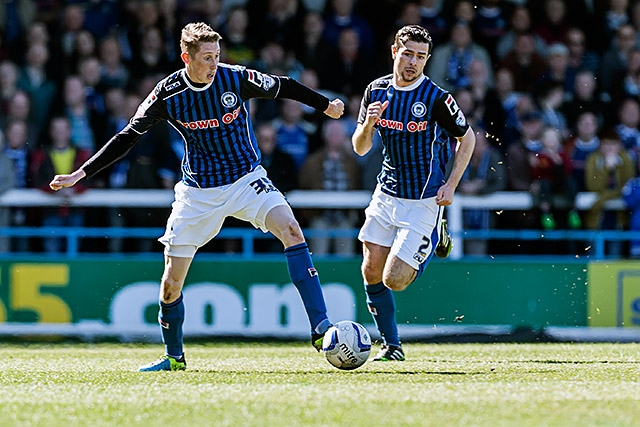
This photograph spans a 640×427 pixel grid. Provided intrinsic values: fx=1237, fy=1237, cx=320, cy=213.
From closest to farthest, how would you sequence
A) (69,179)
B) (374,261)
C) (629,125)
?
(69,179) → (374,261) → (629,125)

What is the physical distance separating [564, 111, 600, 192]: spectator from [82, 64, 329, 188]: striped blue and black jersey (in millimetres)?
5772

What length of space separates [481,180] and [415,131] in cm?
426

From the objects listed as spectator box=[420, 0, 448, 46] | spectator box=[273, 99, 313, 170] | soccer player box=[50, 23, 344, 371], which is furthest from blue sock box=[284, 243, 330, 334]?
spectator box=[420, 0, 448, 46]

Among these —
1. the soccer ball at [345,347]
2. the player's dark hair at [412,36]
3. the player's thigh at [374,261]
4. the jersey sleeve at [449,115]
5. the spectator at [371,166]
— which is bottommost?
the soccer ball at [345,347]

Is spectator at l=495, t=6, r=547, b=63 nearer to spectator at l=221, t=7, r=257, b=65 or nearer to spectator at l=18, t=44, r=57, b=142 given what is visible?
spectator at l=221, t=7, r=257, b=65

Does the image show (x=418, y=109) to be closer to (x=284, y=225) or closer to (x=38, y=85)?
(x=284, y=225)

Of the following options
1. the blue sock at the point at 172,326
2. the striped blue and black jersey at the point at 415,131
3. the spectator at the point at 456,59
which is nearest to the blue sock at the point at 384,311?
the striped blue and black jersey at the point at 415,131

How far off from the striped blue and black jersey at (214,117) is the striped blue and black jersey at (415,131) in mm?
736

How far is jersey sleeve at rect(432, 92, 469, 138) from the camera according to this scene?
822 centimetres

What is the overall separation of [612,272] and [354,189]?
276 centimetres

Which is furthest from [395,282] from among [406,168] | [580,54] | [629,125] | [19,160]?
[580,54]

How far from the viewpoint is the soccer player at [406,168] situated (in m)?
8.22

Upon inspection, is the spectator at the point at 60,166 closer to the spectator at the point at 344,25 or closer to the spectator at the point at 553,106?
the spectator at the point at 344,25

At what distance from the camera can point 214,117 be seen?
7.73 metres
